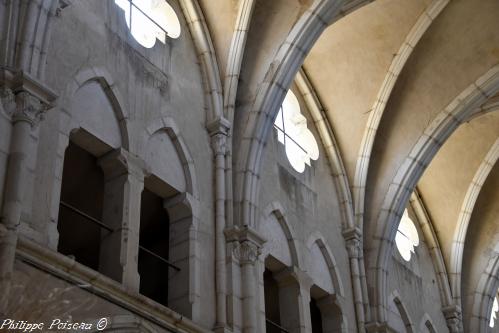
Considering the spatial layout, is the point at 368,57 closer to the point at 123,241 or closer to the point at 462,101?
the point at 462,101

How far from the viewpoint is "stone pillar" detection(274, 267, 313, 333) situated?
14.0 meters

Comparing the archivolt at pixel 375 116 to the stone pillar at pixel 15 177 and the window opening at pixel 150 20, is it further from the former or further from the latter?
the stone pillar at pixel 15 177

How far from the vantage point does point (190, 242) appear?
1218 centimetres

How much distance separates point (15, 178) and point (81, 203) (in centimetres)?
497

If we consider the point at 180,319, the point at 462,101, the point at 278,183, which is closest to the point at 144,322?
the point at 180,319

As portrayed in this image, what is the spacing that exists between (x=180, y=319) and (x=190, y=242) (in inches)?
54.0

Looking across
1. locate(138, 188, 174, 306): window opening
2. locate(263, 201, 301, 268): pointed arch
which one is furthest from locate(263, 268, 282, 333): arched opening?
locate(138, 188, 174, 306): window opening

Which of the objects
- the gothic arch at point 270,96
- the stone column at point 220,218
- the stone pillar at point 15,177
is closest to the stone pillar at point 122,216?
the stone column at point 220,218

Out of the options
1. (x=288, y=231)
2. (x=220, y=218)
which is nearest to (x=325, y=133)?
(x=288, y=231)

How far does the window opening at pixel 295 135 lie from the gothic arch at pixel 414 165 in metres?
1.55

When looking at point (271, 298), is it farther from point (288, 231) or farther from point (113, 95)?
point (113, 95)

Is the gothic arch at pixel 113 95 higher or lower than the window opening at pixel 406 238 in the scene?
lower

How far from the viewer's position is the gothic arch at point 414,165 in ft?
53.4

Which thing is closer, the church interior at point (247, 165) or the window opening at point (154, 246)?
the church interior at point (247, 165)
